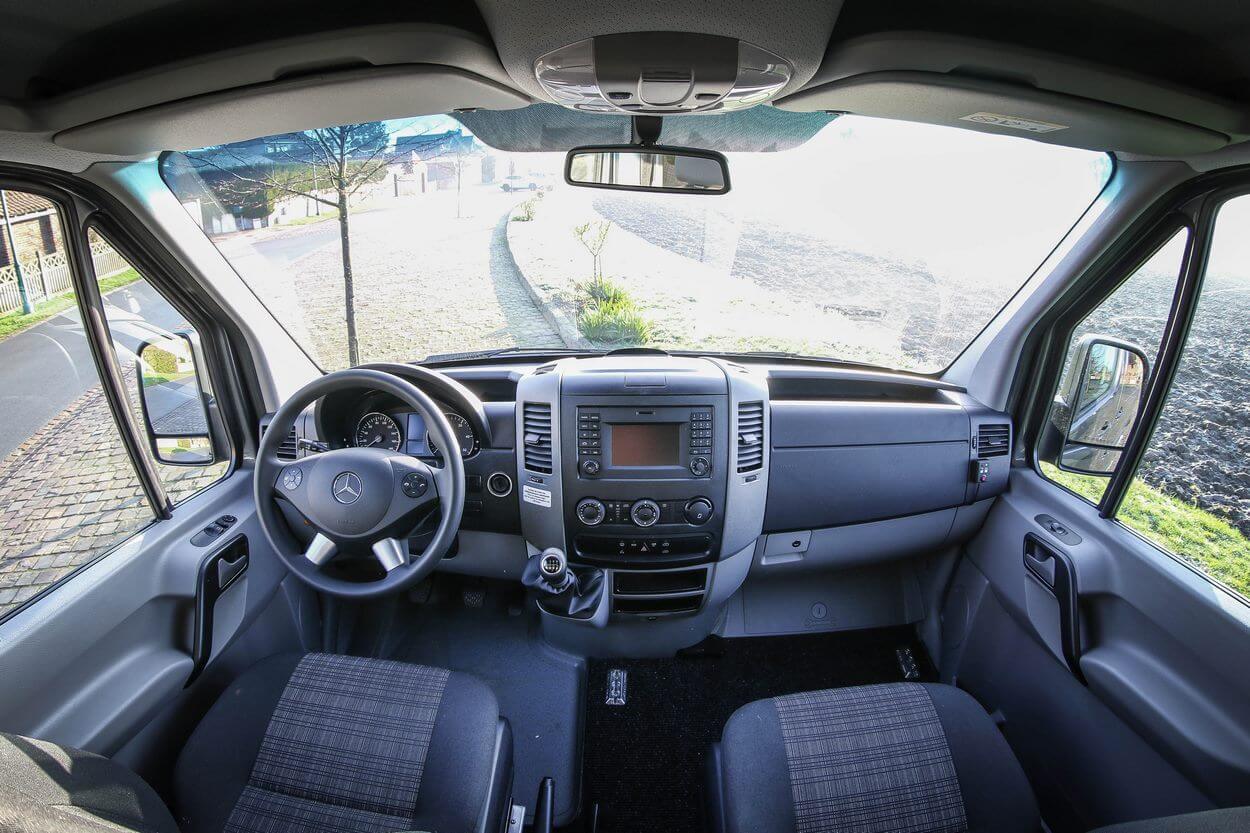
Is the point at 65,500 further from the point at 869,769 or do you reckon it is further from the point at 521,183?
the point at 869,769

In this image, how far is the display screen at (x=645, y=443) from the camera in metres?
2.61

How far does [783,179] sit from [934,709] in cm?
225

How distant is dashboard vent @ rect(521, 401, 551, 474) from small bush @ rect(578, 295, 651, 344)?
0.60 meters

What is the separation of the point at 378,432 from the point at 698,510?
1302mm

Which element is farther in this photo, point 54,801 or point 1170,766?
point 1170,766

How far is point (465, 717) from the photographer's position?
2.02m

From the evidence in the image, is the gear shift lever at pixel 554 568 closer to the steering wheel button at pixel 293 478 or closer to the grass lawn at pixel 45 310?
the steering wheel button at pixel 293 478

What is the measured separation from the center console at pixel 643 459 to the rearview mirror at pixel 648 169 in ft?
2.25

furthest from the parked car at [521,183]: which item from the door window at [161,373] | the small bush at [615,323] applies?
the door window at [161,373]

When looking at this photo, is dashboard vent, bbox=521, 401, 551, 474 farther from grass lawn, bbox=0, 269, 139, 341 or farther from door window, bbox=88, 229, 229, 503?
grass lawn, bbox=0, 269, 139, 341

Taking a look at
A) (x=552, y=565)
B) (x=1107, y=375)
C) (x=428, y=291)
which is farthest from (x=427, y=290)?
(x=1107, y=375)

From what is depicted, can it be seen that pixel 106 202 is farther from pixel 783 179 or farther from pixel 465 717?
pixel 783 179

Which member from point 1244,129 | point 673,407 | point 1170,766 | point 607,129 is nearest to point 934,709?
point 1170,766

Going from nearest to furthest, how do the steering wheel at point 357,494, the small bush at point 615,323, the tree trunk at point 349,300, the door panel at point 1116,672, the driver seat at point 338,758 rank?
the driver seat at point 338,758
the door panel at point 1116,672
the steering wheel at point 357,494
the tree trunk at point 349,300
the small bush at point 615,323
